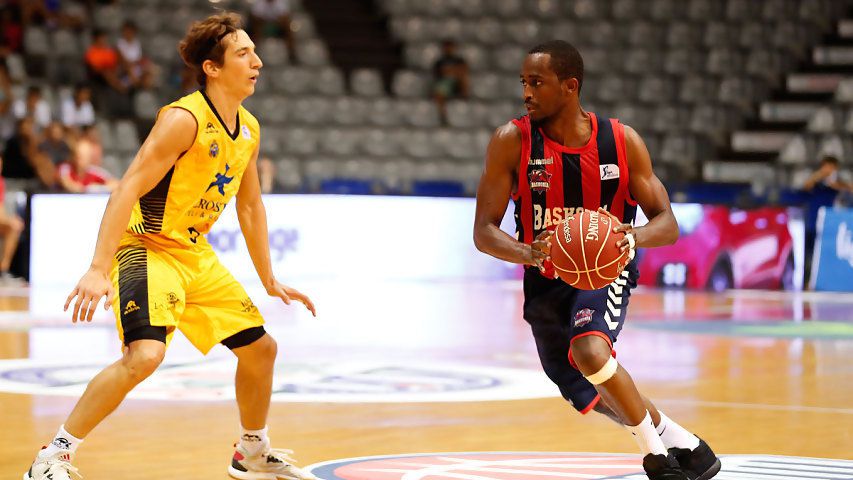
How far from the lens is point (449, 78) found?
71.8 feet

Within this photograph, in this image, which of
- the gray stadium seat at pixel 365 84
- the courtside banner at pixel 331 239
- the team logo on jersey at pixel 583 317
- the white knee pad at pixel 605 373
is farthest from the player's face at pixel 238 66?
the gray stadium seat at pixel 365 84

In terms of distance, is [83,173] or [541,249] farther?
[83,173]

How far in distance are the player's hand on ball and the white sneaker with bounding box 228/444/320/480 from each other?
4.29 feet

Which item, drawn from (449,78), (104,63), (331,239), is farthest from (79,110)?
(449,78)

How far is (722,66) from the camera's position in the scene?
22.9 meters

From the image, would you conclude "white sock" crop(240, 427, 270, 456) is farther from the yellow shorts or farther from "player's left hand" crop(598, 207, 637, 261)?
"player's left hand" crop(598, 207, 637, 261)

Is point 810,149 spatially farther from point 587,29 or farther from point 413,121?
point 413,121

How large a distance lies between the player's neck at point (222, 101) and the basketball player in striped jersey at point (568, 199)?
1004 millimetres

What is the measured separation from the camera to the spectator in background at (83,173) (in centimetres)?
1680

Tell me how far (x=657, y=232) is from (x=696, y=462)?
0.90 m

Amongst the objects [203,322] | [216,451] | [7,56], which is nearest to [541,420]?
[216,451]

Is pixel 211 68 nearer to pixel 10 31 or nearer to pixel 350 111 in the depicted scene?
pixel 10 31

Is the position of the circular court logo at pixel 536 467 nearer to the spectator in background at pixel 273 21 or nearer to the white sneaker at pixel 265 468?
the white sneaker at pixel 265 468

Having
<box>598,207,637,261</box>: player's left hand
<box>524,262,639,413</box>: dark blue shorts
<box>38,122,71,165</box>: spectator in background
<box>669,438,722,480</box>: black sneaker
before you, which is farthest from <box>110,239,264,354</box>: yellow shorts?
<box>38,122,71,165</box>: spectator in background
